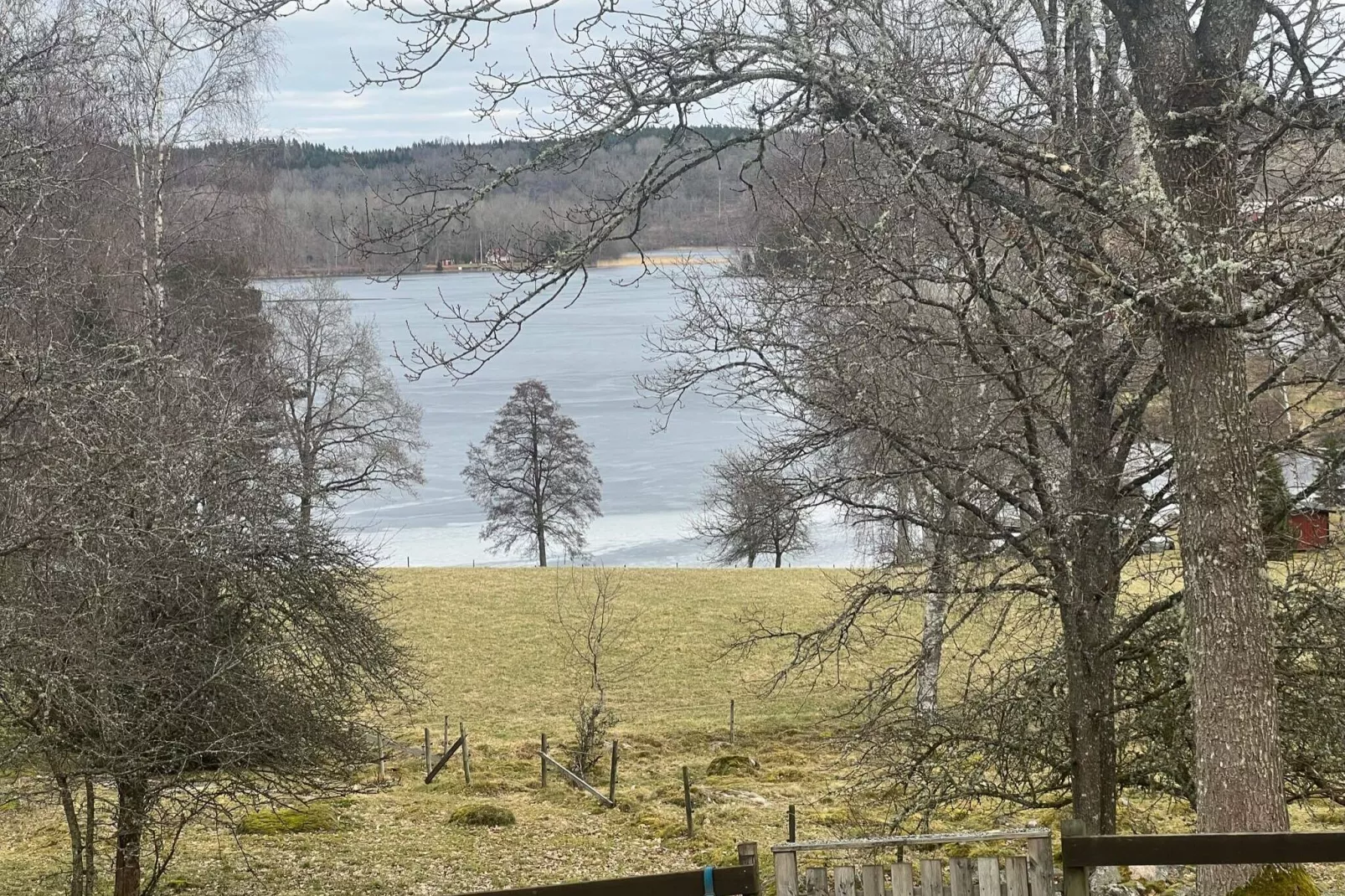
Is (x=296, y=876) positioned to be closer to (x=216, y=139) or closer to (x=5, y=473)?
(x=5, y=473)

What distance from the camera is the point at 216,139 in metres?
18.0

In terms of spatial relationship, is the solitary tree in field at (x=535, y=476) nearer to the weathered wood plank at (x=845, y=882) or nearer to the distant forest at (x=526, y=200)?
the distant forest at (x=526, y=200)

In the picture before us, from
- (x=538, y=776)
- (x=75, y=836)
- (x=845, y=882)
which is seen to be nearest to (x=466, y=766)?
(x=538, y=776)

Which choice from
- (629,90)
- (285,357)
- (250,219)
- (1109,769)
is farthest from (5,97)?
(285,357)

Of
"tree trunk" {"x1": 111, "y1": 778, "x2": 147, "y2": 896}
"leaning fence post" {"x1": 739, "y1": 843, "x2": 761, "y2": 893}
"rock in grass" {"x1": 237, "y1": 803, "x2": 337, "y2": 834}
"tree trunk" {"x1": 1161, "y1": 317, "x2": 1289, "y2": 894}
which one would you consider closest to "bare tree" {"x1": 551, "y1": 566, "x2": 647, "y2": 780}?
"rock in grass" {"x1": 237, "y1": 803, "x2": 337, "y2": 834}

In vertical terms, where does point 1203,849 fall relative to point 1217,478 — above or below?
below

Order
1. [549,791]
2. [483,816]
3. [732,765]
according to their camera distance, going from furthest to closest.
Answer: [732,765] → [549,791] → [483,816]

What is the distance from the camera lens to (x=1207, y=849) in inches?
186

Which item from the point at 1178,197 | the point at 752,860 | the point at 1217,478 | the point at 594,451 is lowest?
the point at 752,860

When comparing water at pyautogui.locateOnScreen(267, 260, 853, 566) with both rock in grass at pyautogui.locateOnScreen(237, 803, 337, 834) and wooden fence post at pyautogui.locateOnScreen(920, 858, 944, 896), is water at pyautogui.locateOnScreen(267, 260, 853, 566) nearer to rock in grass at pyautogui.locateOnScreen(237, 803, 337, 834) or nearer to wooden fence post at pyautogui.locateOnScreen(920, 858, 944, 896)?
rock in grass at pyautogui.locateOnScreen(237, 803, 337, 834)

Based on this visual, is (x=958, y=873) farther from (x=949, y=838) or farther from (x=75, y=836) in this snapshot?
(x=75, y=836)

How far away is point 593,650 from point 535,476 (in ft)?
60.2

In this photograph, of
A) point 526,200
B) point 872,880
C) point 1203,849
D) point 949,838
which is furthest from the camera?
point 526,200

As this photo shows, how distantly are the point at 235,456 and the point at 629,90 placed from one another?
8.15 m
